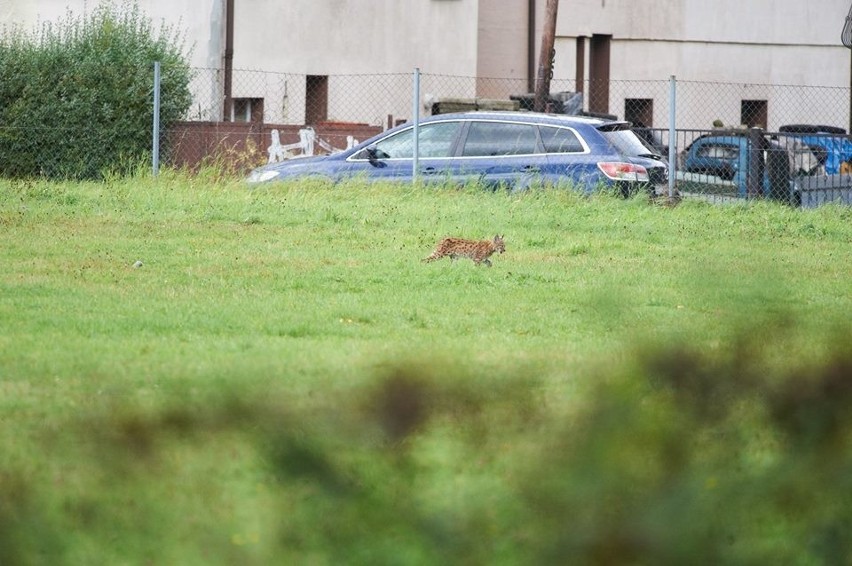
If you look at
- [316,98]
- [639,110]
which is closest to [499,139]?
[316,98]

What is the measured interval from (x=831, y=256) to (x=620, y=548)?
11148 mm

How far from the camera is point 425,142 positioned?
1700 centimetres

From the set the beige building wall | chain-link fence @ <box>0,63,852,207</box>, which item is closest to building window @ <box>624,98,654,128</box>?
chain-link fence @ <box>0,63,852,207</box>

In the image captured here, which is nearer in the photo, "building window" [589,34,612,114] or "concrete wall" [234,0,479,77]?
"concrete wall" [234,0,479,77]

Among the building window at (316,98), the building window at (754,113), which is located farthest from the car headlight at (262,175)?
the building window at (754,113)

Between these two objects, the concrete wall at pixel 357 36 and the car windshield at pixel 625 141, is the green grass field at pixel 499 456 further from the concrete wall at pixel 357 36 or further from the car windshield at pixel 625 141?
the concrete wall at pixel 357 36

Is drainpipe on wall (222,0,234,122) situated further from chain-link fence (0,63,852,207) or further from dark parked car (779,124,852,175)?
dark parked car (779,124,852,175)

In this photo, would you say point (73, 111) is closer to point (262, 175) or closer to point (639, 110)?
point (262, 175)

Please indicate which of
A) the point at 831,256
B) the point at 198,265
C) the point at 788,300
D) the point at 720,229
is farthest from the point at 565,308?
the point at 788,300

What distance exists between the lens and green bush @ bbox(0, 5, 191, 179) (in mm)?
20047

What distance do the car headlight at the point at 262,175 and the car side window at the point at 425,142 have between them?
122 centimetres

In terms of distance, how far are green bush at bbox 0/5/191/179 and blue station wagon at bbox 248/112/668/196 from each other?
3.92 meters

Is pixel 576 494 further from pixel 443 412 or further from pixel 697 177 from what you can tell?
pixel 697 177

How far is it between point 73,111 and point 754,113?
2092 cm
